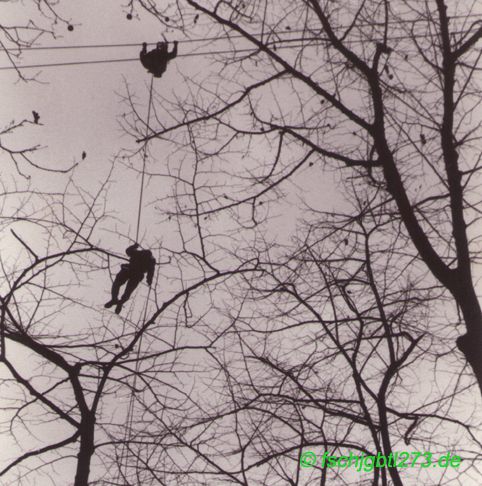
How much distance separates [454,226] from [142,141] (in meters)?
2.75

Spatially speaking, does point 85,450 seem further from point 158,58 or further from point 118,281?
point 158,58

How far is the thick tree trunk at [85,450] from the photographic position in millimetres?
4430

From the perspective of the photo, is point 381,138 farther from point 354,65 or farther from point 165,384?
point 165,384

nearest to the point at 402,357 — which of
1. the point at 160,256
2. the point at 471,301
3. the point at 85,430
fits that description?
the point at 471,301

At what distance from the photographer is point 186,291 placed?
487cm

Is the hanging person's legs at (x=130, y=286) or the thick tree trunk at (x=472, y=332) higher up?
the hanging person's legs at (x=130, y=286)

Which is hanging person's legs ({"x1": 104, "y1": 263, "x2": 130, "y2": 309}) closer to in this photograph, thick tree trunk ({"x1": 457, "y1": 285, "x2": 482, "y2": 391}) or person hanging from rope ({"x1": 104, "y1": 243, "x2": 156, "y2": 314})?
person hanging from rope ({"x1": 104, "y1": 243, "x2": 156, "y2": 314})

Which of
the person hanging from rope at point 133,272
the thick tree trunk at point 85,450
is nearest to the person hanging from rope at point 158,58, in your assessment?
the person hanging from rope at point 133,272

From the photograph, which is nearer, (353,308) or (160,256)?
(160,256)

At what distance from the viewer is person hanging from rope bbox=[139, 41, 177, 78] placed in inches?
199

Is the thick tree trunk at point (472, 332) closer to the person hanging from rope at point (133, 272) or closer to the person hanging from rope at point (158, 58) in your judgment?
the person hanging from rope at point (133, 272)

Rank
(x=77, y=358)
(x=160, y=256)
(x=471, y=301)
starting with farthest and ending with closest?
(x=160, y=256) < (x=77, y=358) < (x=471, y=301)

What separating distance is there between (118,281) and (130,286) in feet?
0.35

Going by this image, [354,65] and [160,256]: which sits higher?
[354,65]
